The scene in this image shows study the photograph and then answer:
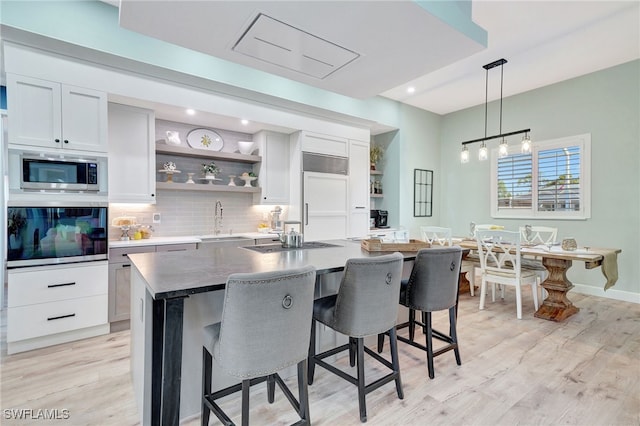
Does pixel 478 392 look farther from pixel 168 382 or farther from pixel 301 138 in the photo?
pixel 301 138

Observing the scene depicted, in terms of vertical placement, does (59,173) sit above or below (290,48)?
below

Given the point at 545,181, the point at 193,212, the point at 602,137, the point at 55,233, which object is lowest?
the point at 55,233

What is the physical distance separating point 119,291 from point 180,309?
7.37 feet

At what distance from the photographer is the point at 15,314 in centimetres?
265

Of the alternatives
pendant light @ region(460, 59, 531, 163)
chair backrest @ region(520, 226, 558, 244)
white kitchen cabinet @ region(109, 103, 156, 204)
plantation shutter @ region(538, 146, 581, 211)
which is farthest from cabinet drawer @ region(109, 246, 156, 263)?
plantation shutter @ region(538, 146, 581, 211)

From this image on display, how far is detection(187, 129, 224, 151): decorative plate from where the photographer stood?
4211 millimetres

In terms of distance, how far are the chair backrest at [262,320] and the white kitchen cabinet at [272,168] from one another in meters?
3.13

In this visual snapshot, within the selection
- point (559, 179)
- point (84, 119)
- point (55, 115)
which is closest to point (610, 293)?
point (559, 179)

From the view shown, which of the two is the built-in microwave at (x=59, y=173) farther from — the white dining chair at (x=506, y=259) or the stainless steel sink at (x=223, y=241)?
the white dining chair at (x=506, y=259)

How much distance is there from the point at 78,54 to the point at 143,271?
2.44 m

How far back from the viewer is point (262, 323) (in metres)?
1.35

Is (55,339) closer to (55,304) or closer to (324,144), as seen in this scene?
(55,304)

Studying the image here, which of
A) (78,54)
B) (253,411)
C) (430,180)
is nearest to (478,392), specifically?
(253,411)

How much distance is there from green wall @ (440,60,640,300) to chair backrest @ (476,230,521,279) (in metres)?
1.58
